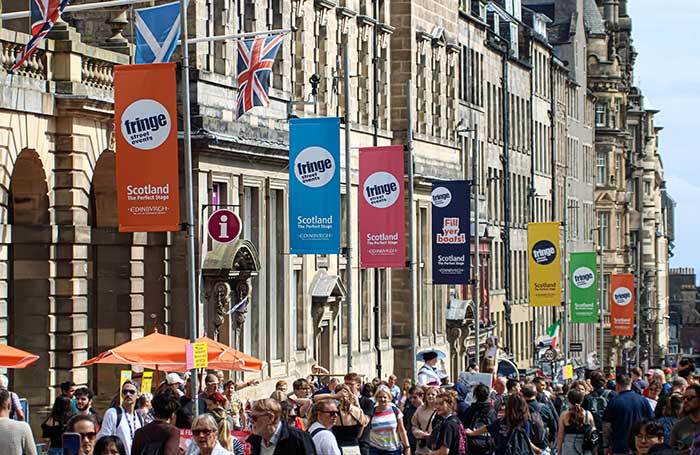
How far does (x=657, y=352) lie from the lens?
443ft

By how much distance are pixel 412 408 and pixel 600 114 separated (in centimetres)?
9061

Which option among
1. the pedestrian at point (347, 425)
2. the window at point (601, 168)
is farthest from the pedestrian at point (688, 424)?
the window at point (601, 168)

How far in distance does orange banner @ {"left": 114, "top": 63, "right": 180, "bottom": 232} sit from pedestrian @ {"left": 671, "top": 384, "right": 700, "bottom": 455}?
8.63 meters

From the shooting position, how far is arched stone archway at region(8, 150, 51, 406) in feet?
108

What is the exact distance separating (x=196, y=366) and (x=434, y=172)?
110 feet

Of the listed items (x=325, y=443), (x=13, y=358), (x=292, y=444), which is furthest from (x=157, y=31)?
(x=292, y=444)

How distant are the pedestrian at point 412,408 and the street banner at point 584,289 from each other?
35816mm

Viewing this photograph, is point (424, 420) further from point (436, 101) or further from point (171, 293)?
point (436, 101)

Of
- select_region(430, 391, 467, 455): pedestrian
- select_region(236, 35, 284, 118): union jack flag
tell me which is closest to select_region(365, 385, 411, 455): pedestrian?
select_region(430, 391, 467, 455): pedestrian

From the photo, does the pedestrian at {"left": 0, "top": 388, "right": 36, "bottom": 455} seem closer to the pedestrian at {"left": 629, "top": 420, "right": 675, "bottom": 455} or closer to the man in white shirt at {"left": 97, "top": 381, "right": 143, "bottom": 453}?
the man in white shirt at {"left": 97, "top": 381, "right": 143, "bottom": 453}

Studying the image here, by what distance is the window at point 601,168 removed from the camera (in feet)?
370

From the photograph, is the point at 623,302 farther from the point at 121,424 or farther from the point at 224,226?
the point at 121,424

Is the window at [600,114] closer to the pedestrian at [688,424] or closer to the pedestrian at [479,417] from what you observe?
the pedestrian at [479,417]

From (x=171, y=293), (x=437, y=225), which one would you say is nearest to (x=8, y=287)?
(x=171, y=293)
